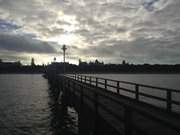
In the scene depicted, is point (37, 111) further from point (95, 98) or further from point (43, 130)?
point (95, 98)

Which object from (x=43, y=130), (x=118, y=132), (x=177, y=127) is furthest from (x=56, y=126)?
(x=177, y=127)

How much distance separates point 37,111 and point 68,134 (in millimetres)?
10448

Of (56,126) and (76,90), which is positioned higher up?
(76,90)

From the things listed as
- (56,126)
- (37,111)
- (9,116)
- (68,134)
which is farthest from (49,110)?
(68,134)

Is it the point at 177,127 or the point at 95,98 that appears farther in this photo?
the point at 95,98

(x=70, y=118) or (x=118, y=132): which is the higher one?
(x=118, y=132)

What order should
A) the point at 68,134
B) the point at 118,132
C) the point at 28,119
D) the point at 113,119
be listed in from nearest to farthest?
the point at 118,132
the point at 113,119
the point at 68,134
the point at 28,119

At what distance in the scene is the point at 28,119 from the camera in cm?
2316

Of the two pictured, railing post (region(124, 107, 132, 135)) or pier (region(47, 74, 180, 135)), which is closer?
pier (region(47, 74, 180, 135))

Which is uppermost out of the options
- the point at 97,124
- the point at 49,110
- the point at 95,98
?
the point at 95,98

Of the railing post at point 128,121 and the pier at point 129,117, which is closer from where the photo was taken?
the pier at point 129,117

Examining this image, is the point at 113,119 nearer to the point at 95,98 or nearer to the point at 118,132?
the point at 95,98

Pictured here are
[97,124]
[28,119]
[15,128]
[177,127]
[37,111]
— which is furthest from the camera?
[37,111]

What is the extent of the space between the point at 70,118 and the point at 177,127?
20.7 m
